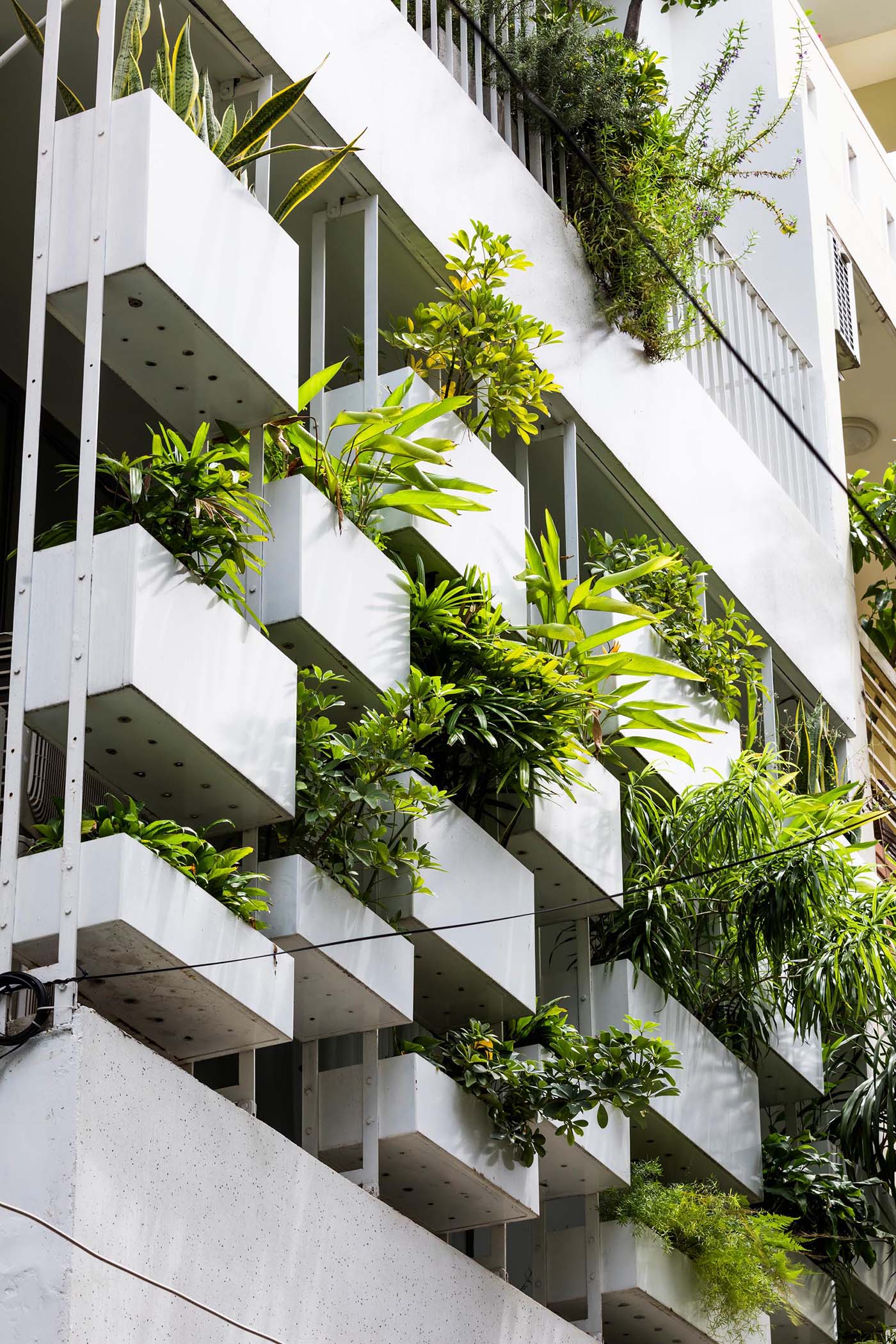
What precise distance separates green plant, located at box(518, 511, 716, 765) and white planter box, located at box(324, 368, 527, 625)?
85 millimetres

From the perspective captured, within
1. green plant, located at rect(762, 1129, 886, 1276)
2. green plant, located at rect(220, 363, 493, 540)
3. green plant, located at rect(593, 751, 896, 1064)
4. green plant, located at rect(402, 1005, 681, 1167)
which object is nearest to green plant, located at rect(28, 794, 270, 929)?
green plant, located at rect(402, 1005, 681, 1167)

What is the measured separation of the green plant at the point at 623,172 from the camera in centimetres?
866

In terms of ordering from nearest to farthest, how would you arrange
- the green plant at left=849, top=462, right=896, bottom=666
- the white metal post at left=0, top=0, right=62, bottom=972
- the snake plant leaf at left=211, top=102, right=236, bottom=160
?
the white metal post at left=0, top=0, right=62, bottom=972
the snake plant leaf at left=211, top=102, right=236, bottom=160
the green plant at left=849, top=462, right=896, bottom=666

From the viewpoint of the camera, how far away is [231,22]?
248 inches

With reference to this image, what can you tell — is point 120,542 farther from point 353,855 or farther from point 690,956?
point 690,956

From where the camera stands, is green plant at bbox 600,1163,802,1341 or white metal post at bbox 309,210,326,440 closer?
white metal post at bbox 309,210,326,440

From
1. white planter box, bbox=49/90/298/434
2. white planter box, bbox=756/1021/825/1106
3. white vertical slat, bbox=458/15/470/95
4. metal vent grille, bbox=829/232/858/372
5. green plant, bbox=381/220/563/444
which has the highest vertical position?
metal vent grille, bbox=829/232/858/372

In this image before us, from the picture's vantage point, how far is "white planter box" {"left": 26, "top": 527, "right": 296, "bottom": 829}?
4961mm

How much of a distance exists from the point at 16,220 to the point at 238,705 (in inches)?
107

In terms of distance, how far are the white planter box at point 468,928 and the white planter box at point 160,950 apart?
95 centimetres

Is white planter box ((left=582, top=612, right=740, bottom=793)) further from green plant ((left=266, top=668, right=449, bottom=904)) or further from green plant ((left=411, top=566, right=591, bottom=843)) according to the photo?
green plant ((left=266, top=668, right=449, bottom=904))

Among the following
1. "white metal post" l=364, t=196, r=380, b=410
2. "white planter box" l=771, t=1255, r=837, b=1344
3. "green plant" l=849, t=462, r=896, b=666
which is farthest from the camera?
"green plant" l=849, t=462, r=896, b=666

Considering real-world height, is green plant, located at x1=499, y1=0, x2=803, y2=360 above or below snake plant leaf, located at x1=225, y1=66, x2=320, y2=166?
above

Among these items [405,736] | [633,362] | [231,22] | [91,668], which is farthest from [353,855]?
[633,362]
